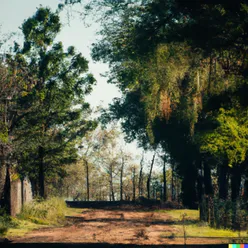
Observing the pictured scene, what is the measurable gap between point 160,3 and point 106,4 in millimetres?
2738

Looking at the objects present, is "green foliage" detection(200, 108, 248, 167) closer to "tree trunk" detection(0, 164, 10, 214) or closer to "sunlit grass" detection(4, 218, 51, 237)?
"sunlit grass" detection(4, 218, 51, 237)

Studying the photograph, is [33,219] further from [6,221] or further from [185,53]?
[185,53]

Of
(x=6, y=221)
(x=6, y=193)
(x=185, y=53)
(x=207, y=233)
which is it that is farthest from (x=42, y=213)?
(x=185, y=53)

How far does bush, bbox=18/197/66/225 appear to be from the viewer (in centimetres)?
2222

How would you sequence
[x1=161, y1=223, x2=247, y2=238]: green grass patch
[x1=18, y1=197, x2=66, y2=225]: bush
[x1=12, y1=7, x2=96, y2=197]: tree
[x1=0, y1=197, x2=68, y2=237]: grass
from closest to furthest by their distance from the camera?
1. [x1=161, y1=223, x2=247, y2=238]: green grass patch
2. [x1=0, y1=197, x2=68, y2=237]: grass
3. [x1=18, y1=197, x2=66, y2=225]: bush
4. [x1=12, y1=7, x2=96, y2=197]: tree

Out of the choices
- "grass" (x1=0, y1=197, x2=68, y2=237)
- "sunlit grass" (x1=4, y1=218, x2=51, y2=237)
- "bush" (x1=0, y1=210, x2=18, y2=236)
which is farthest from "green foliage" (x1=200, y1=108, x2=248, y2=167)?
"bush" (x1=0, y1=210, x2=18, y2=236)

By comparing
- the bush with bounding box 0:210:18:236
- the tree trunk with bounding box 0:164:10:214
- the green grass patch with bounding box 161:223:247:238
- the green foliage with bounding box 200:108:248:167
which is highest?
the green foliage with bounding box 200:108:248:167

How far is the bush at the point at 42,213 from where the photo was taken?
22219 millimetres

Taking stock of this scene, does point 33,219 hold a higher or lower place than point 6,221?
lower

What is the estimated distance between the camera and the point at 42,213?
23156 millimetres

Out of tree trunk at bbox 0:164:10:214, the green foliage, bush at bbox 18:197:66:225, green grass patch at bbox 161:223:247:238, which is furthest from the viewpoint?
bush at bbox 18:197:66:225

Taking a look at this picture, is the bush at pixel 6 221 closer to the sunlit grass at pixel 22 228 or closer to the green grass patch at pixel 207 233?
the sunlit grass at pixel 22 228

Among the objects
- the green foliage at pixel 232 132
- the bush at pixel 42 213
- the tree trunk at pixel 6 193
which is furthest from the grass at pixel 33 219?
the green foliage at pixel 232 132

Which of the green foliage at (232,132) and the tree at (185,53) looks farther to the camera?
the green foliage at (232,132)
